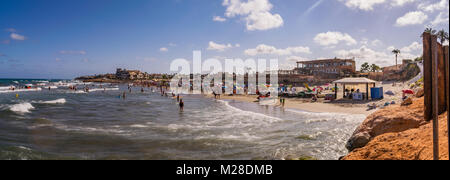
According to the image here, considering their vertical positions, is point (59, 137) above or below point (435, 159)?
below

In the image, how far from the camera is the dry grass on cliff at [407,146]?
16.2 feet

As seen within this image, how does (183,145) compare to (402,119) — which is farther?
(183,145)

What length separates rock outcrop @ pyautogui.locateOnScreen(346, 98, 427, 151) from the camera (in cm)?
750

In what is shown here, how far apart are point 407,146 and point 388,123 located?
2.64 metres

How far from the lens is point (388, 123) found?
8.04m

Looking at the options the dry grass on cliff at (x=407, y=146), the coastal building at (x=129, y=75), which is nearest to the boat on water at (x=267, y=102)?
the dry grass on cliff at (x=407, y=146)

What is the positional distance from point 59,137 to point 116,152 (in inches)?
175

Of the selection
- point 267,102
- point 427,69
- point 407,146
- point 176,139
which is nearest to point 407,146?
point 407,146

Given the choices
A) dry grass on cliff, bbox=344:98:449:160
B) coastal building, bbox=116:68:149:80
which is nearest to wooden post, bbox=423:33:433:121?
dry grass on cliff, bbox=344:98:449:160

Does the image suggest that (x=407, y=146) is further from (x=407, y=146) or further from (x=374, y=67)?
(x=374, y=67)

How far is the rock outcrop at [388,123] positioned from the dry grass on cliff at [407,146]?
0.99 metres
